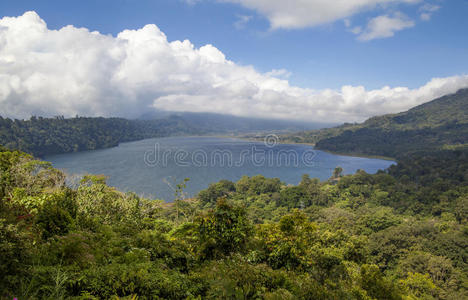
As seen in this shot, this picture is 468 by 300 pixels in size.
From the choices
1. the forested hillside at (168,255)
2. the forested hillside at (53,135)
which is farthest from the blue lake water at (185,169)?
the forested hillside at (168,255)

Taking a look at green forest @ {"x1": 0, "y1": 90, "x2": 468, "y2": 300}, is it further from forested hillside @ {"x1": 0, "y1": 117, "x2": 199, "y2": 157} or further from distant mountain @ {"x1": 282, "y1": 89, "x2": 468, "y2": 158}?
distant mountain @ {"x1": 282, "y1": 89, "x2": 468, "y2": 158}

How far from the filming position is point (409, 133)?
500 ft

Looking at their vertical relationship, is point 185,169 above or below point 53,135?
below

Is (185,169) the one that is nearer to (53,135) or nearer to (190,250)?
(190,250)

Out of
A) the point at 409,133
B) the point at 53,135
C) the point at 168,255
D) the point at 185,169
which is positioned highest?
the point at 53,135

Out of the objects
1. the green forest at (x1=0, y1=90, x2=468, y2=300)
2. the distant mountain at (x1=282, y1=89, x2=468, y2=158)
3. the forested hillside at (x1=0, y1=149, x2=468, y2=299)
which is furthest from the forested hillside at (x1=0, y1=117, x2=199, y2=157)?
the distant mountain at (x1=282, y1=89, x2=468, y2=158)

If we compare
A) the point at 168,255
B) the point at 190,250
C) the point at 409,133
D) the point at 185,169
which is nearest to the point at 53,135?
the point at 185,169

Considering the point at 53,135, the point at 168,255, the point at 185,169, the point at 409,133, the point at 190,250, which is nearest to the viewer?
the point at 168,255

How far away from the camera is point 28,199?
7.70 metres

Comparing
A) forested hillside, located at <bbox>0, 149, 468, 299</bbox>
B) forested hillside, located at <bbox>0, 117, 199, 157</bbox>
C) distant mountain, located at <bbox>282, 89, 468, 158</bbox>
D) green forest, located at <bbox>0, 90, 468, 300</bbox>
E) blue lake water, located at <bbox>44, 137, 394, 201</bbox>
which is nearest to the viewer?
forested hillside, located at <bbox>0, 149, 468, 299</bbox>

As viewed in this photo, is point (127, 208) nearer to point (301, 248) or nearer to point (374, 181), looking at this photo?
point (301, 248)

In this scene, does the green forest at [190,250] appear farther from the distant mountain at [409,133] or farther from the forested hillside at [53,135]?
the distant mountain at [409,133]

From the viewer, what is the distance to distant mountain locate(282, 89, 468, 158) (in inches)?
5010

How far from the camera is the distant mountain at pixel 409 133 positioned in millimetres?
127250
